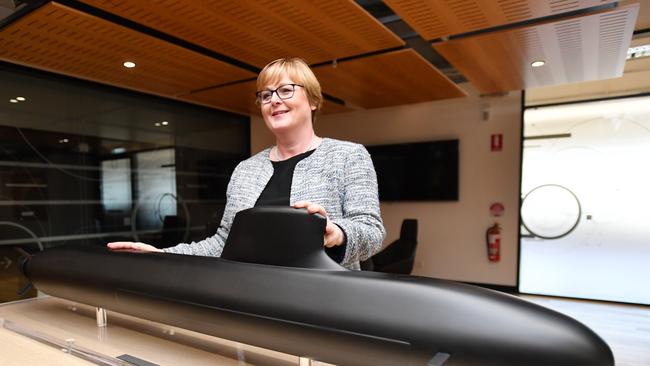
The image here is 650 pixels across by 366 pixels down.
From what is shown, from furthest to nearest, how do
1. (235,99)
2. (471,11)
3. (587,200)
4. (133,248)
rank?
(235,99), (587,200), (471,11), (133,248)

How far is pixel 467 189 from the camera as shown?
4328mm

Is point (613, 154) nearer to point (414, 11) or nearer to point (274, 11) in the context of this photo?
point (414, 11)

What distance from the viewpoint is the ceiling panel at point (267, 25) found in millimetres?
2066

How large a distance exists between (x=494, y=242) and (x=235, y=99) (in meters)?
3.34

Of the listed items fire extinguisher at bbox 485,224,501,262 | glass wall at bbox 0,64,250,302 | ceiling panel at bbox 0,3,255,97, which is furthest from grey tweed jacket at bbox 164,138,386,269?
fire extinguisher at bbox 485,224,501,262

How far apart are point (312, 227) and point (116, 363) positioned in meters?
0.49

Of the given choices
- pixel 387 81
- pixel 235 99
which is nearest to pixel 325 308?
pixel 387 81

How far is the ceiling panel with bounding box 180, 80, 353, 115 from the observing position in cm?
376

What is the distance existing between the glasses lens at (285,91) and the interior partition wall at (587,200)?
3959 mm

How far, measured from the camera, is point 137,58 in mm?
2891

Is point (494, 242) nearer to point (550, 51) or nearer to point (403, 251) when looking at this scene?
point (403, 251)

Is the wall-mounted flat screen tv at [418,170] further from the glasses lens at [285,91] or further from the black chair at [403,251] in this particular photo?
the glasses lens at [285,91]

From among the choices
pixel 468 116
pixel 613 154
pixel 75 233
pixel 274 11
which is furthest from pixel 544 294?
pixel 75 233

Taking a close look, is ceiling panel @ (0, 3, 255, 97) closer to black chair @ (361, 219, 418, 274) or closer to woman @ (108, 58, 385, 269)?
woman @ (108, 58, 385, 269)
